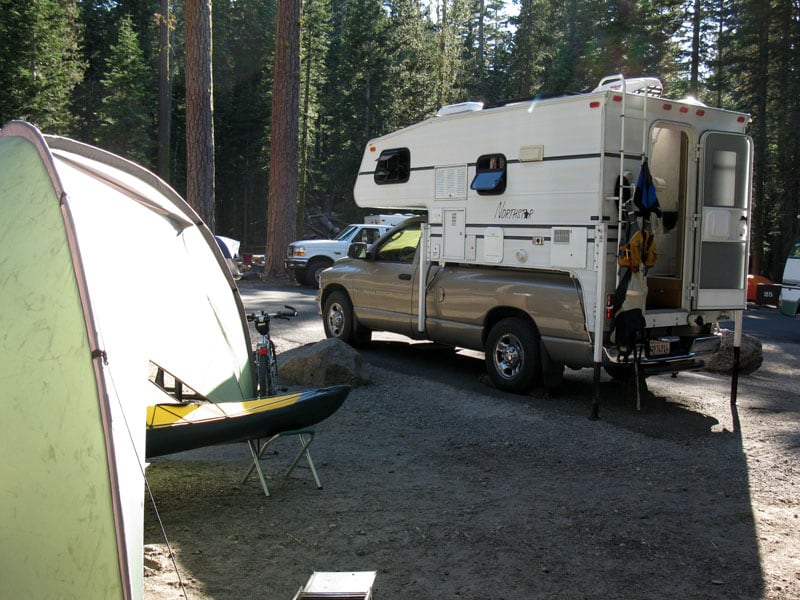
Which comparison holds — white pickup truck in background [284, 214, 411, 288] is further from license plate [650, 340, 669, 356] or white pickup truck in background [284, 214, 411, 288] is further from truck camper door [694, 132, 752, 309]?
license plate [650, 340, 669, 356]

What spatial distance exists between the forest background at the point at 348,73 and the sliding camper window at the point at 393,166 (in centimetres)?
939

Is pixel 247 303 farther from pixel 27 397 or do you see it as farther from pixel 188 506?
pixel 27 397

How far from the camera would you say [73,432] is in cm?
358

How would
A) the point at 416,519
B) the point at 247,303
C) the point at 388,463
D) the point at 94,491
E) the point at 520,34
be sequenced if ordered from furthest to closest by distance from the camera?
the point at 520,34 < the point at 247,303 < the point at 388,463 < the point at 416,519 < the point at 94,491

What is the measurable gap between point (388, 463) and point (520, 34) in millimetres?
48692

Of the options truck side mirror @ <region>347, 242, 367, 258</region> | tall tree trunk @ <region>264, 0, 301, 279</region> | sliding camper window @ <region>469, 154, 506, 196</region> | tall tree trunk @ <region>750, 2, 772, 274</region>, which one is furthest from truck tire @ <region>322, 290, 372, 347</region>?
tall tree trunk @ <region>750, 2, 772, 274</region>

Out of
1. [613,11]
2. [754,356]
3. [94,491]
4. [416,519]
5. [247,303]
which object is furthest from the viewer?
[613,11]

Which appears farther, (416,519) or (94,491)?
(416,519)

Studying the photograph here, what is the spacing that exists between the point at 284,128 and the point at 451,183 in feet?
35.2

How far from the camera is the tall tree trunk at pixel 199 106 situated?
14.9 metres

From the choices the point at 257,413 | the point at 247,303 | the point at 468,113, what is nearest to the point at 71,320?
the point at 257,413

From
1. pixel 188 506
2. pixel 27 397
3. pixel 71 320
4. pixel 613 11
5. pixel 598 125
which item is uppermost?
pixel 613 11

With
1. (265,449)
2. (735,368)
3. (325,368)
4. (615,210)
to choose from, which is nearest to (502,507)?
(265,449)

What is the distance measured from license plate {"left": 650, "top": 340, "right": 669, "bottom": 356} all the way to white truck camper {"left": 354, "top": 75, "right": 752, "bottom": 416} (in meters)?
0.01
